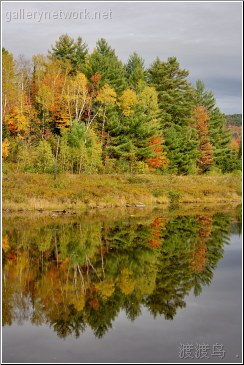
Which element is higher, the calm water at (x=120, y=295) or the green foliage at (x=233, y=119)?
the green foliage at (x=233, y=119)

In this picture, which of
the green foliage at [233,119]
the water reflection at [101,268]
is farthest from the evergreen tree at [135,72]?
the green foliage at [233,119]

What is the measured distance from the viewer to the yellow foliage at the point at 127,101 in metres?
54.1

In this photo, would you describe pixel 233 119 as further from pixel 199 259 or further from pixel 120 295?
pixel 120 295

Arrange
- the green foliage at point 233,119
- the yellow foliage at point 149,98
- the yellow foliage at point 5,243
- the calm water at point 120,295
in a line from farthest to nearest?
1. the green foliage at point 233,119
2. the yellow foliage at point 149,98
3. the yellow foliage at point 5,243
4. the calm water at point 120,295

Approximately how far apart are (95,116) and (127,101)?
402cm

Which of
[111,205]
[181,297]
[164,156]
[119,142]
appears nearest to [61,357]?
[181,297]

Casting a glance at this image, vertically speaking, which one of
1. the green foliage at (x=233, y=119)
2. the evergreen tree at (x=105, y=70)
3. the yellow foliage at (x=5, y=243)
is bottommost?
the yellow foliage at (x=5, y=243)

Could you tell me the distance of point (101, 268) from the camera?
63.1 ft

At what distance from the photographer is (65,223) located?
29.6m

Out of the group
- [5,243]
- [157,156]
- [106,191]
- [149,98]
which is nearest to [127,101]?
[149,98]

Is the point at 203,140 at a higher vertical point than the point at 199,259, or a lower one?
higher

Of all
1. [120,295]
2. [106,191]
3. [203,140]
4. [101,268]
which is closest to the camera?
[120,295]

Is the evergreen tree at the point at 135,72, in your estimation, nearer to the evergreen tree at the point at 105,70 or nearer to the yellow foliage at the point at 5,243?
the evergreen tree at the point at 105,70

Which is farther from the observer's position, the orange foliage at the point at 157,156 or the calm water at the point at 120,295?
the orange foliage at the point at 157,156
